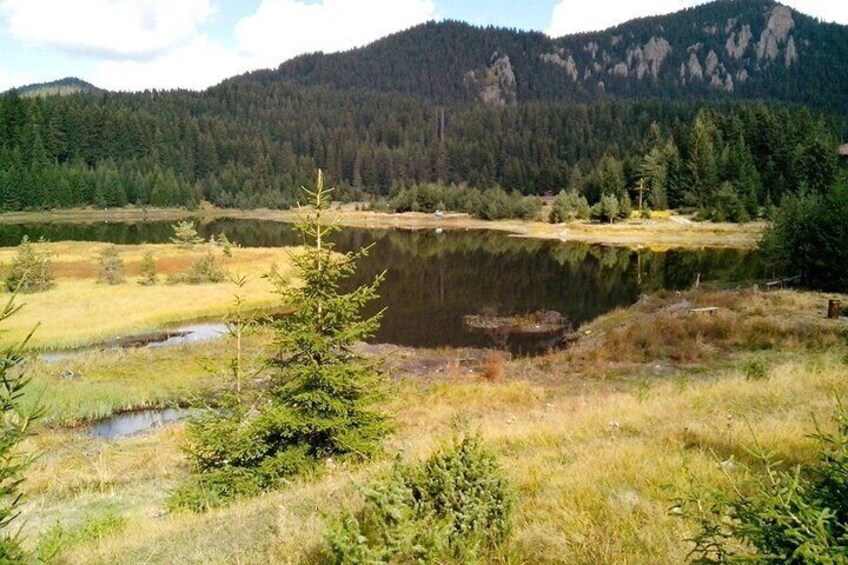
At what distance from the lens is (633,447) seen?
956 cm

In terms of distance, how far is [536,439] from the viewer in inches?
455

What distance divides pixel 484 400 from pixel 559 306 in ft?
88.8

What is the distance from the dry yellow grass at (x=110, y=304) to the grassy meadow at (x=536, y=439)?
5.96m

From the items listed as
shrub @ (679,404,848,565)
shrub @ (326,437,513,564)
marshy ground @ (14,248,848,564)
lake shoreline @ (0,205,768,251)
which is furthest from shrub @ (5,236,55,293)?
shrub @ (679,404,848,565)

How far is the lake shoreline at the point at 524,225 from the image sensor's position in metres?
84.0

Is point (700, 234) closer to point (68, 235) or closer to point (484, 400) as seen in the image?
point (484, 400)

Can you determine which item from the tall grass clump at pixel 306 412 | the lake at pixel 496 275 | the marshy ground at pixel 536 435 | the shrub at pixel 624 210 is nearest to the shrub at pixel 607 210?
the shrub at pixel 624 210

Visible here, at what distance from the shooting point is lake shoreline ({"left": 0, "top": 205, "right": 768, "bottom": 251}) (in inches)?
3307

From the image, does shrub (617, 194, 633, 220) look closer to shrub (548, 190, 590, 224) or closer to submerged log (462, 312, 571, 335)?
shrub (548, 190, 590, 224)

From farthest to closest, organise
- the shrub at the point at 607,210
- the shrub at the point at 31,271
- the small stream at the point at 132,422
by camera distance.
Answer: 1. the shrub at the point at 607,210
2. the shrub at the point at 31,271
3. the small stream at the point at 132,422

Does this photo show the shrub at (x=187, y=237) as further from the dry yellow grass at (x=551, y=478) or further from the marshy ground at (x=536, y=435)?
the dry yellow grass at (x=551, y=478)

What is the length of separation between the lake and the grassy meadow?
854 centimetres

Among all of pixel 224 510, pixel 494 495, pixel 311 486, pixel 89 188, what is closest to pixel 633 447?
pixel 494 495

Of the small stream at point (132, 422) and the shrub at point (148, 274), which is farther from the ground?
the shrub at point (148, 274)
